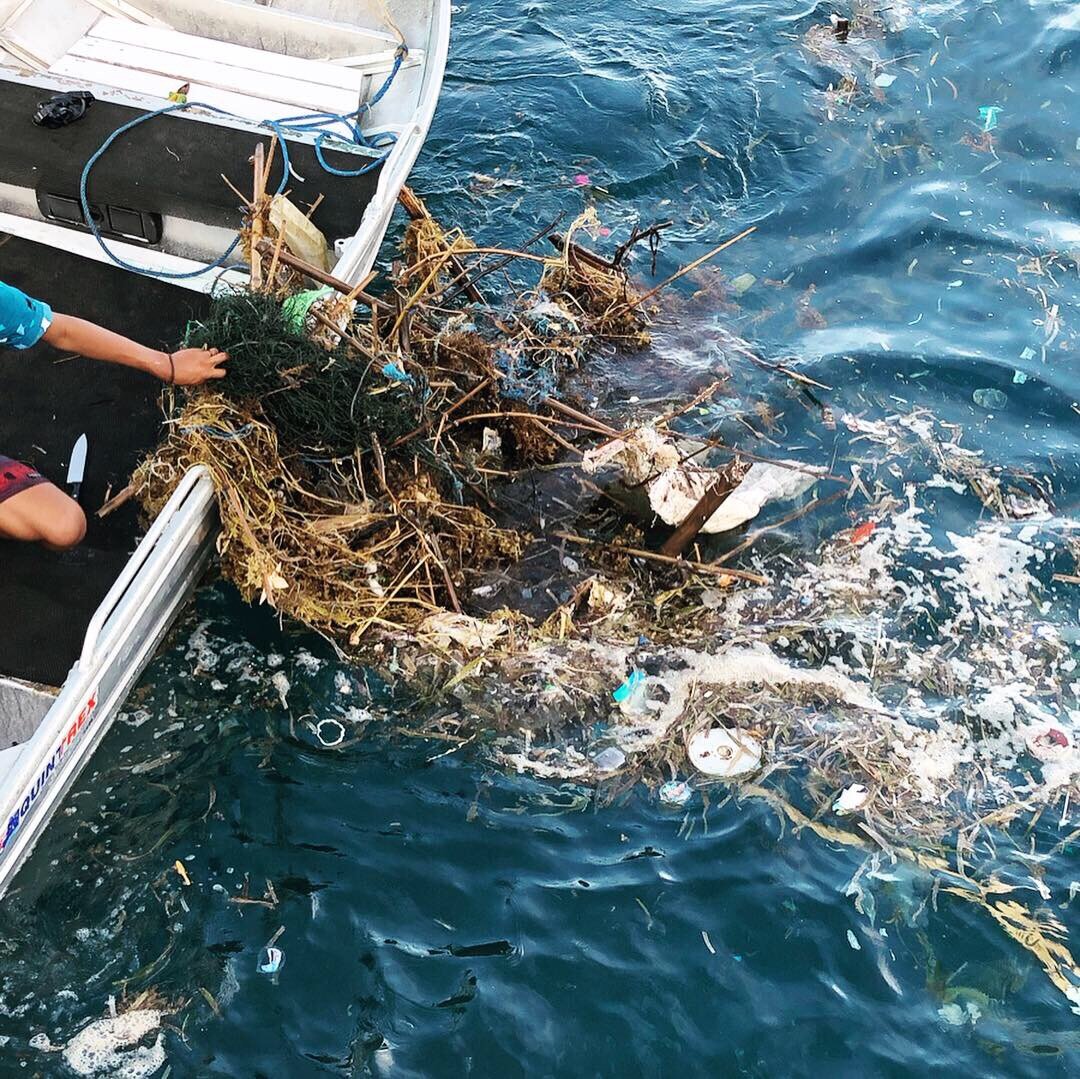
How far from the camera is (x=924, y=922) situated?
171 inches

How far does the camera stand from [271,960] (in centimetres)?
412

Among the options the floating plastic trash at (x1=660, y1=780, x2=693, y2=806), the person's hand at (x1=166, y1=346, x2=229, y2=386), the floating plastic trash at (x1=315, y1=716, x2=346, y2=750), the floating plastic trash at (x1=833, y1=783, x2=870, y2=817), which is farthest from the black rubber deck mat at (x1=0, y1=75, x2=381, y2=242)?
the floating plastic trash at (x1=833, y1=783, x2=870, y2=817)

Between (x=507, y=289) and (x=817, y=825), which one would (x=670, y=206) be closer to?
(x=507, y=289)

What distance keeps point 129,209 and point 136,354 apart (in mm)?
1578

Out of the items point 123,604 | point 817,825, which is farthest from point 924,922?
point 123,604

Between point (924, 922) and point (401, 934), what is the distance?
6.71 ft

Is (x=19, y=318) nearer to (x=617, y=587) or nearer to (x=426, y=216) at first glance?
(x=426, y=216)

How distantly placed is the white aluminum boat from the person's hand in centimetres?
44

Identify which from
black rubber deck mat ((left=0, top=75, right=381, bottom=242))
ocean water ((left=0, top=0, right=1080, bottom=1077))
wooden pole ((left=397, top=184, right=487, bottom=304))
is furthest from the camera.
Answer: wooden pole ((left=397, top=184, right=487, bottom=304))

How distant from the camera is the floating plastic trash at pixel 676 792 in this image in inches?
184

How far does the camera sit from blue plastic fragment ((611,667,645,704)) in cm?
497

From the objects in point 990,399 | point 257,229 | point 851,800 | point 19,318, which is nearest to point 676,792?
point 851,800

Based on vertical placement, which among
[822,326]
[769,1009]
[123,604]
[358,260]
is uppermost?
[358,260]

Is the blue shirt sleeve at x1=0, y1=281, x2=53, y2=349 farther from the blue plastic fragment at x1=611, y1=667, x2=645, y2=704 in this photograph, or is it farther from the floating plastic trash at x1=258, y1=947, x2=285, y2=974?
the blue plastic fragment at x1=611, y1=667, x2=645, y2=704
